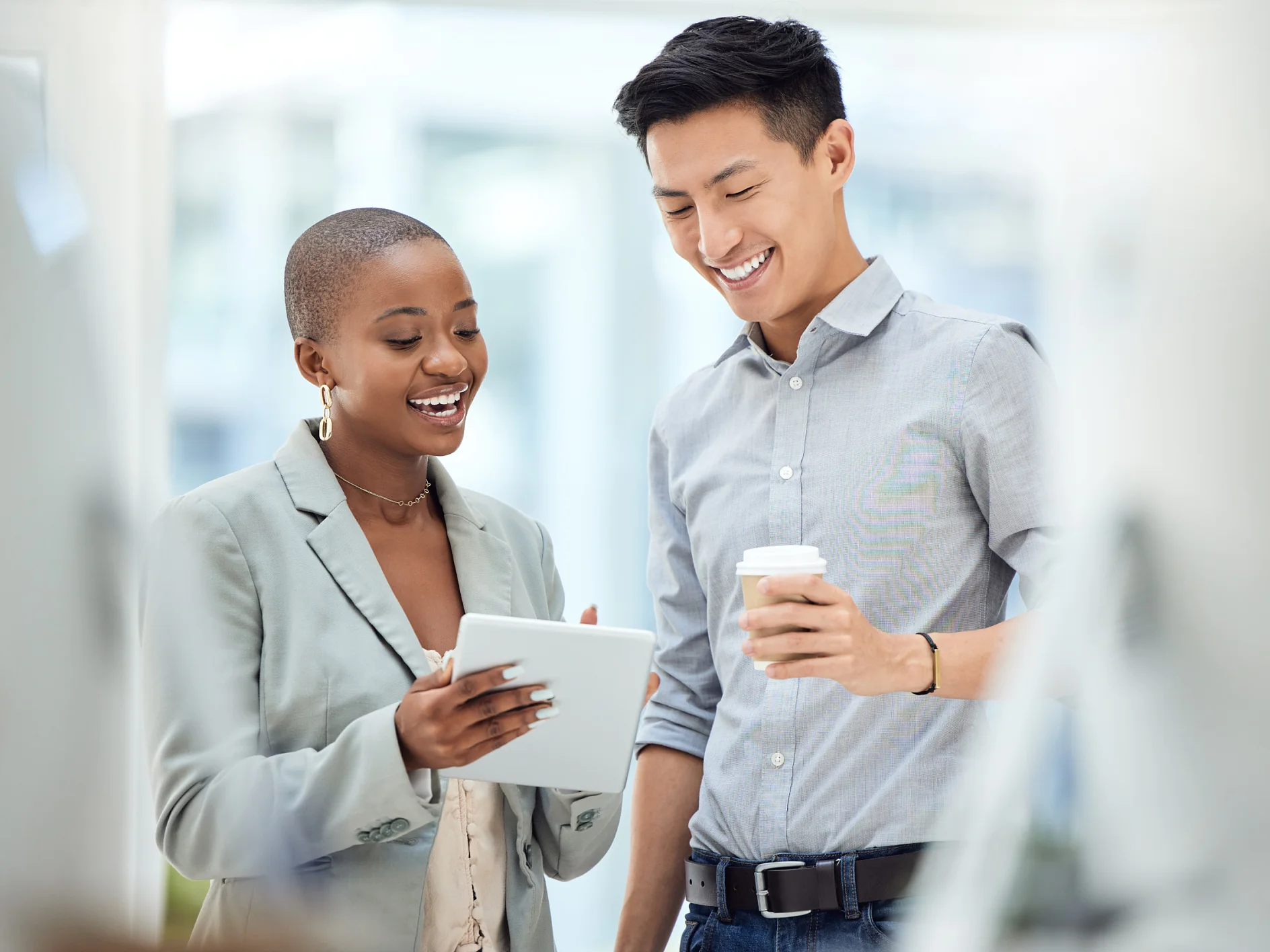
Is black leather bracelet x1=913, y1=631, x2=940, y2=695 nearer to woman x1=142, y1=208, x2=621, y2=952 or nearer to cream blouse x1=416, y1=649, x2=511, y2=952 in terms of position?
woman x1=142, y1=208, x2=621, y2=952

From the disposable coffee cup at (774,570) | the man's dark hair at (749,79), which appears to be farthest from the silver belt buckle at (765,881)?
the man's dark hair at (749,79)

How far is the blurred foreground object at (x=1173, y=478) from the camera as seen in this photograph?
407 millimetres

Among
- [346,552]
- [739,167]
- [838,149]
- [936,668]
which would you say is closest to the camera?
[936,668]

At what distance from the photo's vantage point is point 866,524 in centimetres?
142

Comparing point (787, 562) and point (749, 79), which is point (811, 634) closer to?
point (787, 562)

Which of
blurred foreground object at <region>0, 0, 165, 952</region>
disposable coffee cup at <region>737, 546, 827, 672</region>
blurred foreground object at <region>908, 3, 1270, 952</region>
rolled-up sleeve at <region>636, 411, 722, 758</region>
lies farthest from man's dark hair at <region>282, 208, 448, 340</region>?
blurred foreground object at <region>908, 3, 1270, 952</region>

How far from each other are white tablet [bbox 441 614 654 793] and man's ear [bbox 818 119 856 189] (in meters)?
0.74

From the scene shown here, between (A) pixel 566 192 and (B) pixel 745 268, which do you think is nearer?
(B) pixel 745 268

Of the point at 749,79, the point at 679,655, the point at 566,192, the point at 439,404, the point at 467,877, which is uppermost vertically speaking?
the point at 566,192

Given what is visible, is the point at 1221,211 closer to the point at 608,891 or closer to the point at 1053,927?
the point at 1053,927

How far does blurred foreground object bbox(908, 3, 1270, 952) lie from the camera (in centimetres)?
41

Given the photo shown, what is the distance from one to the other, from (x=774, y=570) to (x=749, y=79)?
70 cm

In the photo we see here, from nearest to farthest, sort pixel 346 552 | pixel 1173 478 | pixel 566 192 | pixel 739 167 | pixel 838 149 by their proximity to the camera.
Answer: pixel 1173 478, pixel 346 552, pixel 739 167, pixel 838 149, pixel 566 192

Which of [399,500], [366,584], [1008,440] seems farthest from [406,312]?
[1008,440]
